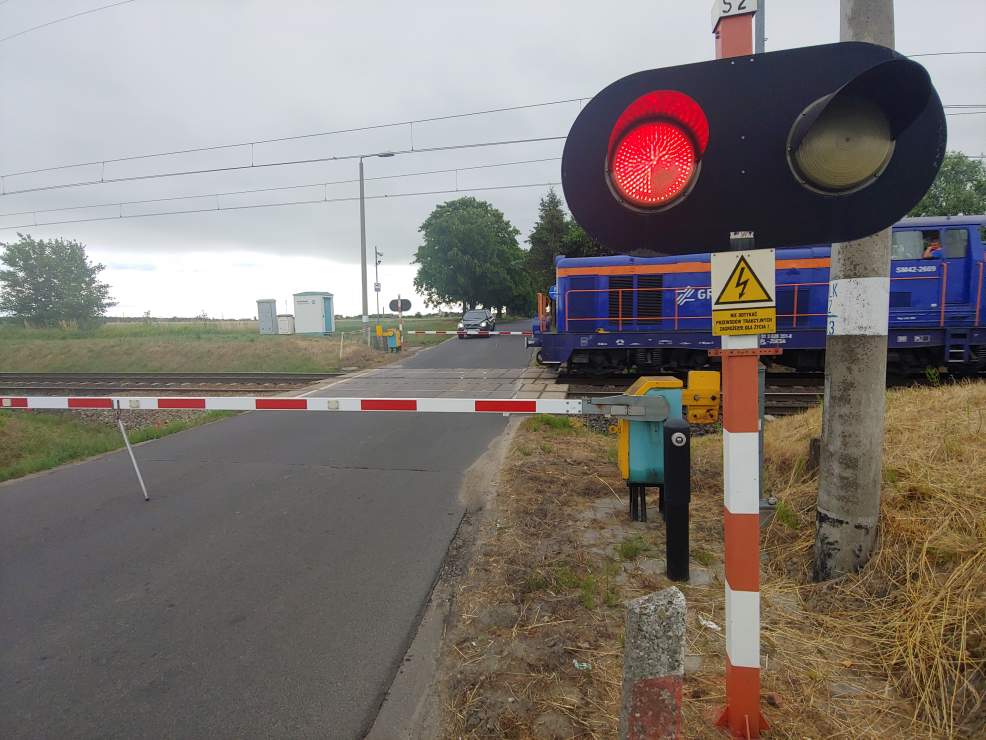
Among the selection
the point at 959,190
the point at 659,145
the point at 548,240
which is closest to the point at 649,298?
the point at 659,145

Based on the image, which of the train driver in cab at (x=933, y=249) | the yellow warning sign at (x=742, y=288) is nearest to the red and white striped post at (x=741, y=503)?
the yellow warning sign at (x=742, y=288)

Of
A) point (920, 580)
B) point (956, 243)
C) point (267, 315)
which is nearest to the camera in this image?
point (920, 580)

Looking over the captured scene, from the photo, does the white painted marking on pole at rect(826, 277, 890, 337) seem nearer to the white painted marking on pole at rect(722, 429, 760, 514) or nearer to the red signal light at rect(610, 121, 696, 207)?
the white painted marking on pole at rect(722, 429, 760, 514)

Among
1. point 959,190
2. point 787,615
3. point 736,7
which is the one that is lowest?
point 787,615

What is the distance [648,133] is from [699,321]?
11344 mm

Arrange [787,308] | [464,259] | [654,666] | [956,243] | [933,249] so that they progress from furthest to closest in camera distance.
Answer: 1. [464,259]
2. [787,308]
3. [933,249]
4. [956,243]
5. [654,666]

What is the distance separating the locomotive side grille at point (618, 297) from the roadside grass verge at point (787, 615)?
856 cm

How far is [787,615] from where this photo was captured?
2.83 metres

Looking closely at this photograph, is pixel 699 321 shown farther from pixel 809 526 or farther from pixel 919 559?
pixel 919 559

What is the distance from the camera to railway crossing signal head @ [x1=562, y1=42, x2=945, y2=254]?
165 cm

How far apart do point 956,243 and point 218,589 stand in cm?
1387

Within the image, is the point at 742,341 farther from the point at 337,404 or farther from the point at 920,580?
the point at 337,404

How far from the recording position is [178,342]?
73.5ft

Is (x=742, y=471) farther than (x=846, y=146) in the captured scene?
Yes
